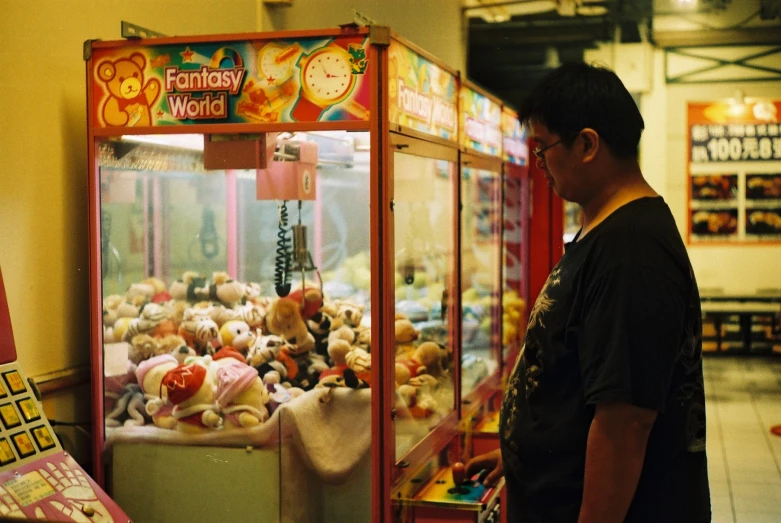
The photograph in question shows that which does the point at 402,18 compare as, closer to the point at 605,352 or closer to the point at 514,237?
the point at 514,237

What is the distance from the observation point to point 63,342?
128 inches

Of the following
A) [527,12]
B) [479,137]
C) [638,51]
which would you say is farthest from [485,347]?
[638,51]

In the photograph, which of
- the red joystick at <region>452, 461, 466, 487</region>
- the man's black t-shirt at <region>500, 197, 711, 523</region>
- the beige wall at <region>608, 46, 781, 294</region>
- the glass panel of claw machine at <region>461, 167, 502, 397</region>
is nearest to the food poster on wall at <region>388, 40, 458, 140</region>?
the glass panel of claw machine at <region>461, 167, 502, 397</region>

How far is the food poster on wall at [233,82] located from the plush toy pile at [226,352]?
68cm

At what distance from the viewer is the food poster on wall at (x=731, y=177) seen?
10.5 m

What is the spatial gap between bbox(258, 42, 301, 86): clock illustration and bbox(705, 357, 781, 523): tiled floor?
3436 mm

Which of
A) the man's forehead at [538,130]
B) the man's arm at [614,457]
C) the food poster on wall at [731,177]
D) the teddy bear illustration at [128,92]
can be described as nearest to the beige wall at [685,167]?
the food poster on wall at [731,177]

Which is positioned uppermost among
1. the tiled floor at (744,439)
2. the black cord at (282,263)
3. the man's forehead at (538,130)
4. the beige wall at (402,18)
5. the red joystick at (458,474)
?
the beige wall at (402,18)

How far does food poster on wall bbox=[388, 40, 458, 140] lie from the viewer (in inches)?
119

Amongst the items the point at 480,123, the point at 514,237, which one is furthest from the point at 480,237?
the point at 514,237

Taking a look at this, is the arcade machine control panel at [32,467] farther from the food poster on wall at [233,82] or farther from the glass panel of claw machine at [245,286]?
the food poster on wall at [233,82]

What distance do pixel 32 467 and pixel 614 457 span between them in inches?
62.9

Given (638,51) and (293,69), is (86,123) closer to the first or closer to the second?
(293,69)

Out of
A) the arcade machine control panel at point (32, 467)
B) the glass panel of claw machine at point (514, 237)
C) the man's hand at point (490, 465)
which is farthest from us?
the glass panel of claw machine at point (514, 237)
